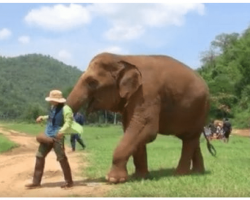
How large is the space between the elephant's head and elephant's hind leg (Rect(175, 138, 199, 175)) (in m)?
1.68

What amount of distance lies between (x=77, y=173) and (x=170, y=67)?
3.33 meters

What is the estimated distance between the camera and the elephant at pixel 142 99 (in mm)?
8898

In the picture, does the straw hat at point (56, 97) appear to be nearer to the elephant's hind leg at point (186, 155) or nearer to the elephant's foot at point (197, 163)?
the elephant's hind leg at point (186, 155)

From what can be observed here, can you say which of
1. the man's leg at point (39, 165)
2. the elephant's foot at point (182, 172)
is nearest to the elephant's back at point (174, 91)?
the elephant's foot at point (182, 172)

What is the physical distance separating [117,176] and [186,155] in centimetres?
170

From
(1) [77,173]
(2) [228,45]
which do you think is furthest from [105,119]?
(1) [77,173]

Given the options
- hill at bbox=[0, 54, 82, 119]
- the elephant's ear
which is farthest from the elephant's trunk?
hill at bbox=[0, 54, 82, 119]

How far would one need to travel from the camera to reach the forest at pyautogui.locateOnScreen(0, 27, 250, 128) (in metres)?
54.2

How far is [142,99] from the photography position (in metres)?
8.95

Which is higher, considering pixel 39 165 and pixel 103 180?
pixel 39 165

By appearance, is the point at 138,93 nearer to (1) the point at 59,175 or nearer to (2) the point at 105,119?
(1) the point at 59,175

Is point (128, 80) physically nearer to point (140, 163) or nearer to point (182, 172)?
point (140, 163)

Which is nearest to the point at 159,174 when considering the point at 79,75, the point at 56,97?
the point at 56,97

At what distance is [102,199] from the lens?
7.03m
